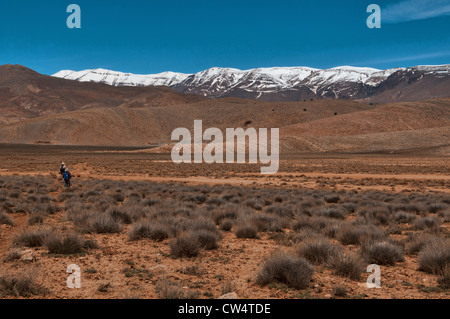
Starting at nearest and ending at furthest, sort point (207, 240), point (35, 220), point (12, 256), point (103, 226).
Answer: point (12, 256) → point (207, 240) → point (103, 226) → point (35, 220)

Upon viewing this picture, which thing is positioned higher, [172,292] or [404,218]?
[172,292]

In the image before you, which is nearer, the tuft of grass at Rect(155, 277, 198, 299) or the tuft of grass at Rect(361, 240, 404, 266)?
the tuft of grass at Rect(155, 277, 198, 299)

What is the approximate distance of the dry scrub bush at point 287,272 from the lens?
6.36 meters

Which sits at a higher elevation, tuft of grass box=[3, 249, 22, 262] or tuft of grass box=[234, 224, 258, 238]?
tuft of grass box=[3, 249, 22, 262]

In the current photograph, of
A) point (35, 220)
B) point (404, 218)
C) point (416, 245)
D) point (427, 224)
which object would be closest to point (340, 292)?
point (416, 245)

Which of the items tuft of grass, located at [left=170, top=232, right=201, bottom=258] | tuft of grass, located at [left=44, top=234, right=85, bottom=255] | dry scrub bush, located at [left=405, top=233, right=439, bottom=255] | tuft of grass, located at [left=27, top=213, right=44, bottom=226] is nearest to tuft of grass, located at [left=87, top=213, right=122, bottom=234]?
tuft of grass, located at [left=44, top=234, right=85, bottom=255]

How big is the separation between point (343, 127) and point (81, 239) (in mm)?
120316

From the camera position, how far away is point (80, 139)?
131875 mm

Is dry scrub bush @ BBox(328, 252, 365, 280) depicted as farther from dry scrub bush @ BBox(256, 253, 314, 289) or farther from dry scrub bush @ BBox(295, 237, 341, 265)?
dry scrub bush @ BBox(256, 253, 314, 289)

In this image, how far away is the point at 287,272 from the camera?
6.51 m

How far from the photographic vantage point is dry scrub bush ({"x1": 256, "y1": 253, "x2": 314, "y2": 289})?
636cm

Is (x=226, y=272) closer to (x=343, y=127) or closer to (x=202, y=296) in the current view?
(x=202, y=296)

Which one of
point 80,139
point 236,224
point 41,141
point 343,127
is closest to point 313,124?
point 343,127

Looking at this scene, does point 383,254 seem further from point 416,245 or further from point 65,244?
point 65,244
